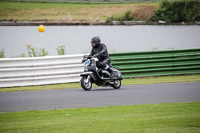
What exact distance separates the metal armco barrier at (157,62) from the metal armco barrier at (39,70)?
1.67 metres

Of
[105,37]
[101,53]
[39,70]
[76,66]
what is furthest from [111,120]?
[105,37]

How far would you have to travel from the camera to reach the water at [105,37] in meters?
22.0

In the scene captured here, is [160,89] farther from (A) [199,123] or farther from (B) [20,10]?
(B) [20,10]

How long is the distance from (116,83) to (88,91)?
1097mm

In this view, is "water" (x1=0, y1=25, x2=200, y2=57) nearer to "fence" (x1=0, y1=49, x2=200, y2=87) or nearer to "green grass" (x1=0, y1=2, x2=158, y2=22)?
"green grass" (x1=0, y1=2, x2=158, y2=22)

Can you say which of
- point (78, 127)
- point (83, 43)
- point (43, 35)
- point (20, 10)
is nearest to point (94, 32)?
point (83, 43)

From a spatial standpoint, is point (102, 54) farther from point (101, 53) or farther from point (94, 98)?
point (94, 98)

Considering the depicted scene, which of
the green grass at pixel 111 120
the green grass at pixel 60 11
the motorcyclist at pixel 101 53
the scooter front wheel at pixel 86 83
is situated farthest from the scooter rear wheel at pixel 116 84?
the green grass at pixel 60 11

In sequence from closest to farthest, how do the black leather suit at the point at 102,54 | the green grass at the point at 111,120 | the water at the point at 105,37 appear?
the green grass at the point at 111,120, the black leather suit at the point at 102,54, the water at the point at 105,37

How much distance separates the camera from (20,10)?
24656mm

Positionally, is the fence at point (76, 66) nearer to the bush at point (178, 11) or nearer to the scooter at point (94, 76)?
the scooter at point (94, 76)

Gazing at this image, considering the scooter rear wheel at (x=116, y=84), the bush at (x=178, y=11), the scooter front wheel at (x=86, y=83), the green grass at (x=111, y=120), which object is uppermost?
the bush at (x=178, y=11)

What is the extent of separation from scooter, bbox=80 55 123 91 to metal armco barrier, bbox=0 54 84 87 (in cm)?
221

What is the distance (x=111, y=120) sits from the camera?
713 centimetres
